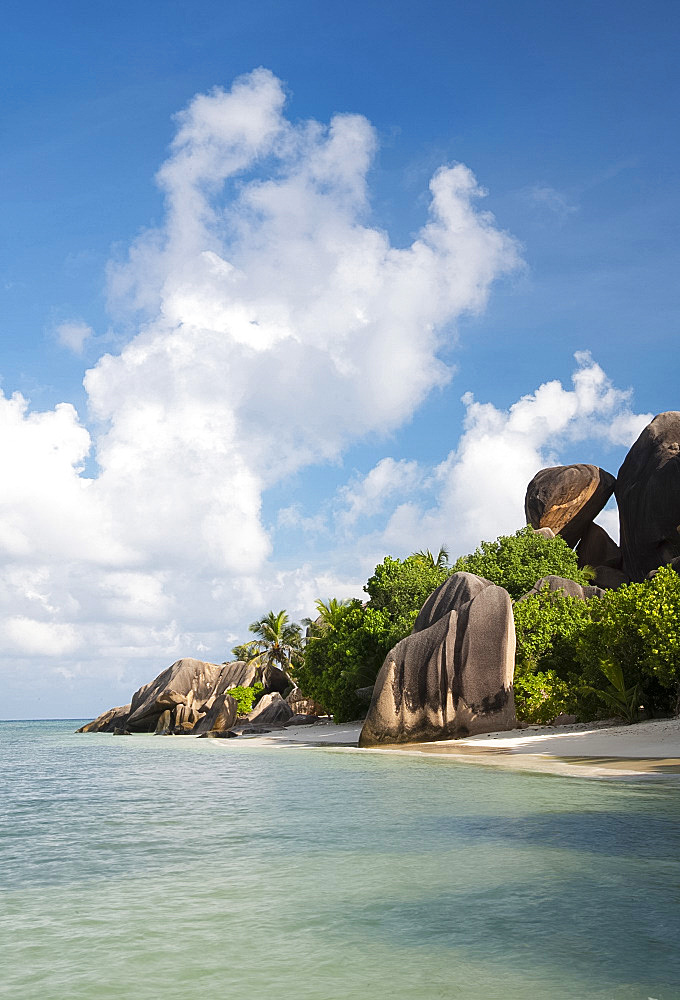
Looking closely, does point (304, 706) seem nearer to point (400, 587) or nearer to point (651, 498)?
point (400, 587)

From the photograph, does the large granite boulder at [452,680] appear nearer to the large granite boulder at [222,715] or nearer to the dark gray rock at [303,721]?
the dark gray rock at [303,721]

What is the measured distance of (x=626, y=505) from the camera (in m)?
48.8

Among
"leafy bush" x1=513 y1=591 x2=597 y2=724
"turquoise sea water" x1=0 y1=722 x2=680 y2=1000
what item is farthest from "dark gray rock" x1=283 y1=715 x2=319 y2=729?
"turquoise sea water" x1=0 y1=722 x2=680 y2=1000

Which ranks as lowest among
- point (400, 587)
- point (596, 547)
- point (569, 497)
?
point (400, 587)

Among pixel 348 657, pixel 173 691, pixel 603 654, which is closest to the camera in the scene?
pixel 603 654

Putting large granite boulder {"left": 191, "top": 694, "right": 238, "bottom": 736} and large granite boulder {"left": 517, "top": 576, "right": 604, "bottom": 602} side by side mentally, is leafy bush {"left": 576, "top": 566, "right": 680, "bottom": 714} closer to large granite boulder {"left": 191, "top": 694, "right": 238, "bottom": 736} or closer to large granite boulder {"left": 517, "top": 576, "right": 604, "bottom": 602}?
large granite boulder {"left": 517, "top": 576, "right": 604, "bottom": 602}

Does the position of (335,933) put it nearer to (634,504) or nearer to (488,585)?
(488,585)

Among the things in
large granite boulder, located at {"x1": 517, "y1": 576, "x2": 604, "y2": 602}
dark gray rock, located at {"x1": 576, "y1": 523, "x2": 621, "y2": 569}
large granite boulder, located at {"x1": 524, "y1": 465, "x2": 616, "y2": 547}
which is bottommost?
large granite boulder, located at {"x1": 517, "y1": 576, "x2": 604, "y2": 602}

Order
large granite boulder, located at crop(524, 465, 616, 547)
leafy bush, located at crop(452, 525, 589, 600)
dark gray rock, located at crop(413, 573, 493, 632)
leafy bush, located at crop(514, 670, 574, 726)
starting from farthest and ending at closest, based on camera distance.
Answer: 1. large granite boulder, located at crop(524, 465, 616, 547)
2. leafy bush, located at crop(452, 525, 589, 600)
3. dark gray rock, located at crop(413, 573, 493, 632)
4. leafy bush, located at crop(514, 670, 574, 726)

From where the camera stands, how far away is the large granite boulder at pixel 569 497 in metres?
52.4

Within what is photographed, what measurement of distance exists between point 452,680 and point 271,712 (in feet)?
92.0

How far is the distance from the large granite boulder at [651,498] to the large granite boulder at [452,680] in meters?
23.6

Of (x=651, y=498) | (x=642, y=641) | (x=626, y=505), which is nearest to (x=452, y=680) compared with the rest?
(x=642, y=641)

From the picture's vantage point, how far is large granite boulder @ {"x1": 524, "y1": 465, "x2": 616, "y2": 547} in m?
52.4
